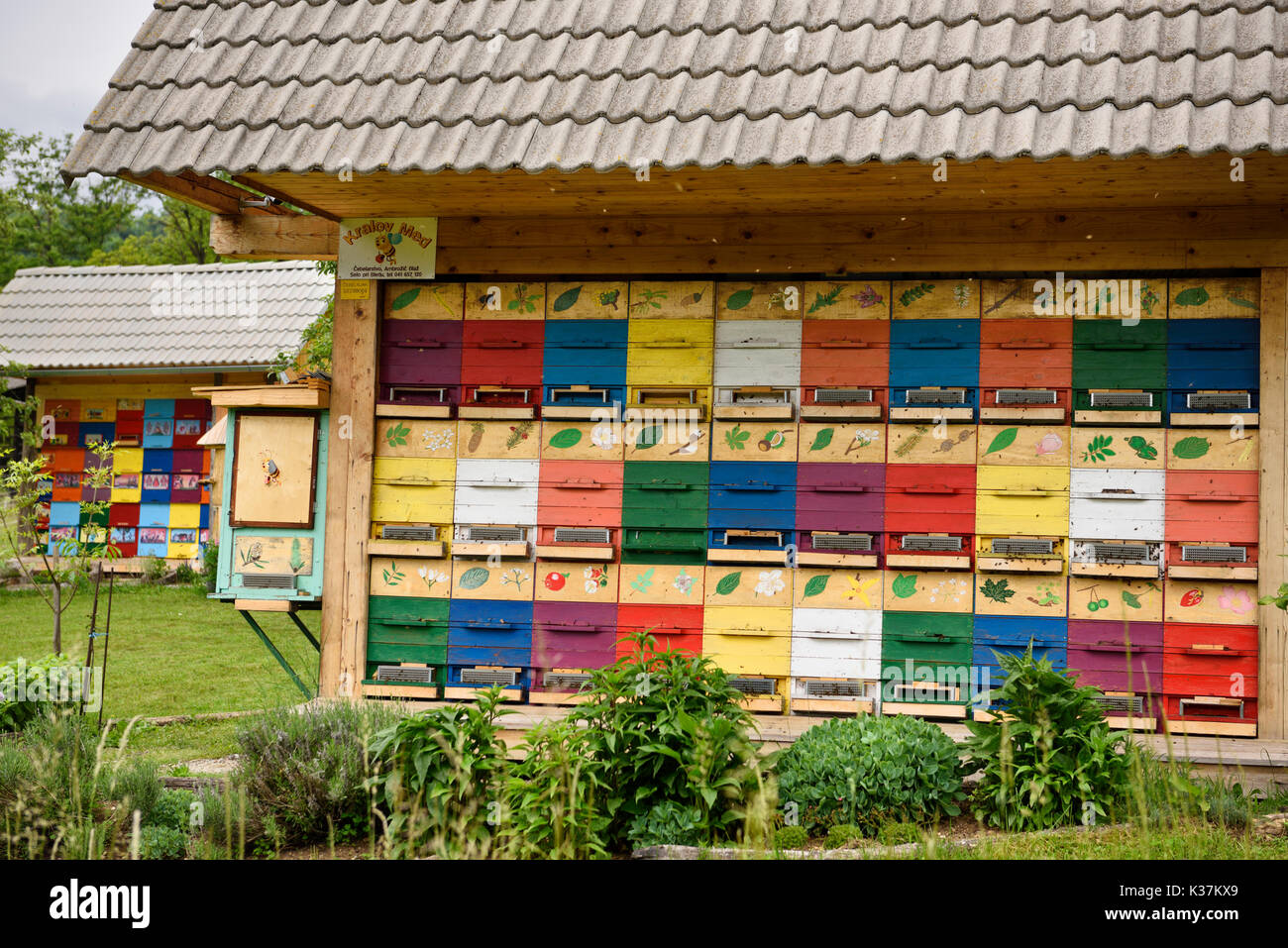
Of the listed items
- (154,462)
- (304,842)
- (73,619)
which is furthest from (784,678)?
(154,462)

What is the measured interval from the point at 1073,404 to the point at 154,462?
644 inches

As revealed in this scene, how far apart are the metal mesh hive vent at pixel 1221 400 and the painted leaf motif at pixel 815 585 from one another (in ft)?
7.74

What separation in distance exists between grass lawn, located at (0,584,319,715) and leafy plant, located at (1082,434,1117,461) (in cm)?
566

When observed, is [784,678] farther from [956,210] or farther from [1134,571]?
[956,210]

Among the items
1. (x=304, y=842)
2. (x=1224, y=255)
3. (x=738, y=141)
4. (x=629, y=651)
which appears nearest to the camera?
(x=304, y=842)

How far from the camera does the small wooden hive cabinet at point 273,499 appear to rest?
7.09 m

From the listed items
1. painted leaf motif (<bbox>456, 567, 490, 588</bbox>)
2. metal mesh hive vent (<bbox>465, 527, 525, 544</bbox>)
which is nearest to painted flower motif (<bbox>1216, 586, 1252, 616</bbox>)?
metal mesh hive vent (<bbox>465, 527, 525, 544</bbox>)

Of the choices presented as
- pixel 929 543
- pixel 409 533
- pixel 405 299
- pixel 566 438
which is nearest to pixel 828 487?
pixel 929 543

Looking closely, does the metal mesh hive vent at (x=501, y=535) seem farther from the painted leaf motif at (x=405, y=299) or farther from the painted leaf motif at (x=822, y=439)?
the painted leaf motif at (x=822, y=439)

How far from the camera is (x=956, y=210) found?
6691mm

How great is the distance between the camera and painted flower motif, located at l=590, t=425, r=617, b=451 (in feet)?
22.8

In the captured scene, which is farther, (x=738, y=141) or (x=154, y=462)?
(x=154, y=462)

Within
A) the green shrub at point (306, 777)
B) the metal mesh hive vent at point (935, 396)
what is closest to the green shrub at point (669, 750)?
the green shrub at point (306, 777)

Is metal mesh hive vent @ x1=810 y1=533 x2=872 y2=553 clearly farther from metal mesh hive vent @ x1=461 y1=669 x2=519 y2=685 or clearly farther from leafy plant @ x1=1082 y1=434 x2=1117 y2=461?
metal mesh hive vent @ x1=461 y1=669 x2=519 y2=685
